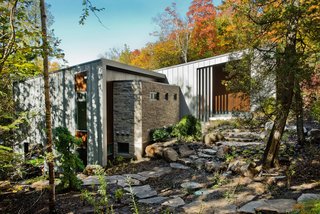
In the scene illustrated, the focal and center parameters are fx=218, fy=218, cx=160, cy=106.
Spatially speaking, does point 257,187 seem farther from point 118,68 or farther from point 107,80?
point 118,68

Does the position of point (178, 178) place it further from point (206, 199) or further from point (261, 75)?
point (261, 75)

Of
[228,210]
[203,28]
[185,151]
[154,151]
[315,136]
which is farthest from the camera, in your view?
[203,28]

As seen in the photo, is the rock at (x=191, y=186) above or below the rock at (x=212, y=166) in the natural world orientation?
below

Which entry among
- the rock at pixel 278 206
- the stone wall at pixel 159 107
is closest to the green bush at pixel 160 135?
the stone wall at pixel 159 107

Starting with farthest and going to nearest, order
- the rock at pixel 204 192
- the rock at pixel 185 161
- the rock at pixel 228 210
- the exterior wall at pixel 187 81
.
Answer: the exterior wall at pixel 187 81, the rock at pixel 185 161, the rock at pixel 204 192, the rock at pixel 228 210

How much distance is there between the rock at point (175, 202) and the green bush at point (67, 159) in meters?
2.44

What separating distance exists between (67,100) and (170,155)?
204 inches

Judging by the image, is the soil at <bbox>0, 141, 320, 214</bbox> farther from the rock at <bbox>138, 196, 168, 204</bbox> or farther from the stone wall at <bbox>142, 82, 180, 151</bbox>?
the stone wall at <bbox>142, 82, 180, 151</bbox>

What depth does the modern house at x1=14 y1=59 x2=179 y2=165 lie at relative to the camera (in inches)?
334

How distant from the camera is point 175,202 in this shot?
4.59 metres

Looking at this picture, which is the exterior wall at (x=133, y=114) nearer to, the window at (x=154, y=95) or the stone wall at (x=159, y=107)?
the stone wall at (x=159, y=107)

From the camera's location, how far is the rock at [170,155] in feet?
25.9

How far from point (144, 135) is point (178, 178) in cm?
306

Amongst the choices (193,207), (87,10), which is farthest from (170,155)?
(87,10)
